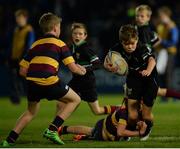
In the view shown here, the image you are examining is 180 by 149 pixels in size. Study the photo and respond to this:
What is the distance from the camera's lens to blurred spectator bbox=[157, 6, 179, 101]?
20.4m

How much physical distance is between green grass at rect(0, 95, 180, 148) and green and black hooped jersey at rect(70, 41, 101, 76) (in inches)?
50.7

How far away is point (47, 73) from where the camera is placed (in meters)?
10.6

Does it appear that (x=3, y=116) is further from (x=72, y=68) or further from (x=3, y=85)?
(x=3, y=85)

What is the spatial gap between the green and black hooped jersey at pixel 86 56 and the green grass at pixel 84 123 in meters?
1.29

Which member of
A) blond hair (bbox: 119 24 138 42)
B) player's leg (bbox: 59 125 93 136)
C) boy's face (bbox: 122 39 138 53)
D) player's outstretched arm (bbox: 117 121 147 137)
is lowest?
player's leg (bbox: 59 125 93 136)

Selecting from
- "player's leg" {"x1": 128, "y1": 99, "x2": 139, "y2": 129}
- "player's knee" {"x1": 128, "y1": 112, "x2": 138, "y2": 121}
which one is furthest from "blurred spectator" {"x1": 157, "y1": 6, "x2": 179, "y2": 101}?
"player's knee" {"x1": 128, "y1": 112, "x2": 138, "y2": 121}

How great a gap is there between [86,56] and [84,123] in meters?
1.83

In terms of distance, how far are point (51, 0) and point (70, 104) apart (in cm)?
1429

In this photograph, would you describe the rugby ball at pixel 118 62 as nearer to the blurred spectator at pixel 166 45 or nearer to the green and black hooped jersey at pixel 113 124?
the green and black hooped jersey at pixel 113 124

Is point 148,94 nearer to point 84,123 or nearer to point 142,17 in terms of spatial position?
point 84,123

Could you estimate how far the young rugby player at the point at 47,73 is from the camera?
34.9ft

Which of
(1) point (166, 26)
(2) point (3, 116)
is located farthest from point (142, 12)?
(1) point (166, 26)

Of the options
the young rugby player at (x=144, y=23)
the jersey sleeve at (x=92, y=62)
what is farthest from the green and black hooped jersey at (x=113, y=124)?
the young rugby player at (x=144, y=23)

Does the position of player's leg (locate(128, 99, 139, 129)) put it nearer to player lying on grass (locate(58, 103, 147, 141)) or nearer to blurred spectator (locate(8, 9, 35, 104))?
player lying on grass (locate(58, 103, 147, 141))
